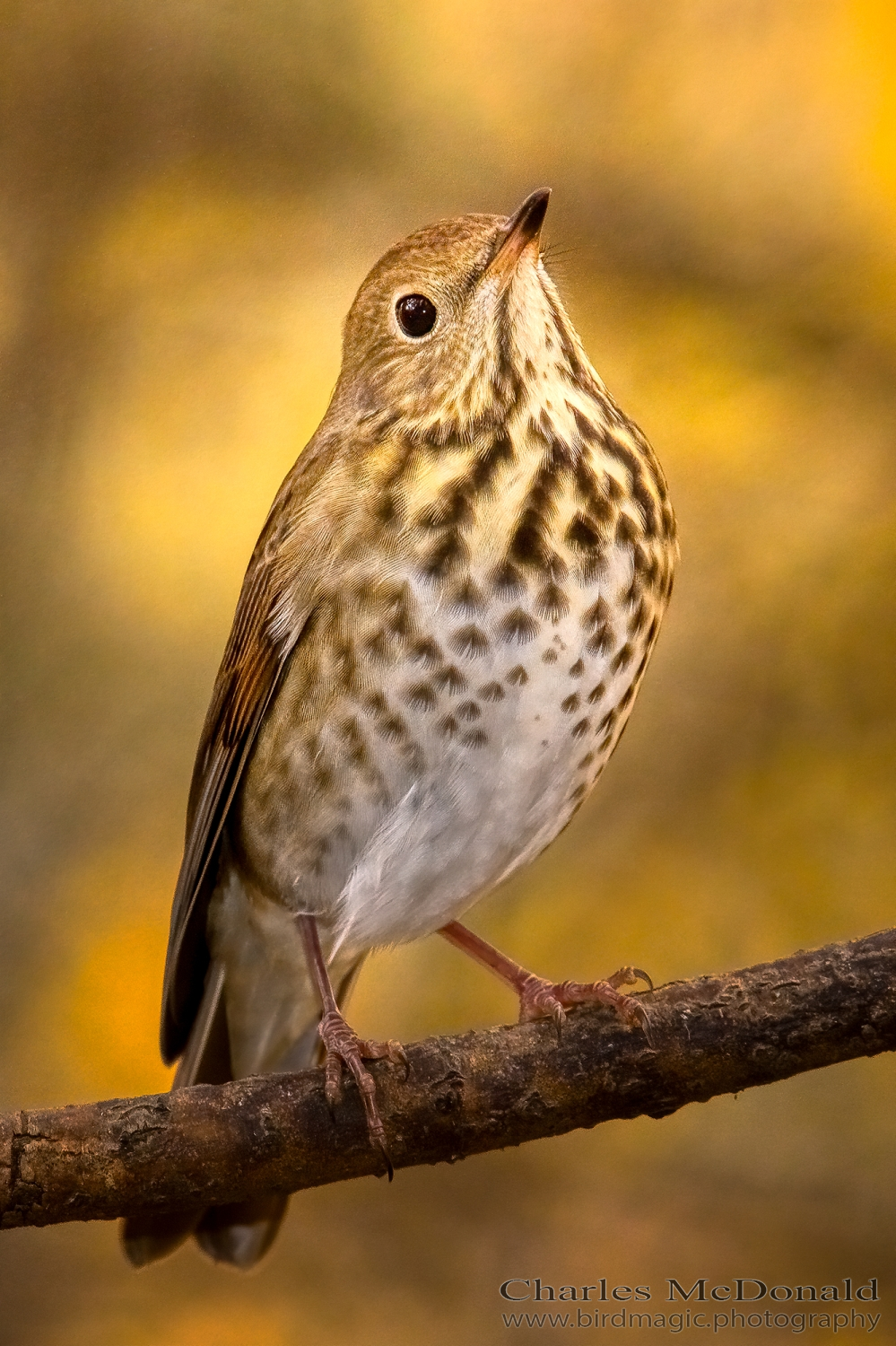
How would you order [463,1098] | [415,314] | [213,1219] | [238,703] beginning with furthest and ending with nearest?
[213,1219]
[238,703]
[415,314]
[463,1098]

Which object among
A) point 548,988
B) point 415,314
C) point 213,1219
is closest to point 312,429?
point 415,314

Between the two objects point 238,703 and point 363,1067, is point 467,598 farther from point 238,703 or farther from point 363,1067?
point 363,1067

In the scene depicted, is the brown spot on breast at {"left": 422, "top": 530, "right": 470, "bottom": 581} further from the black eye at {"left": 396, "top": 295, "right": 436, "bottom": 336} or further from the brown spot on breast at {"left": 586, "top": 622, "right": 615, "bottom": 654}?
the black eye at {"left": 396, "top": 295, "right": 436, "bottom": 336}

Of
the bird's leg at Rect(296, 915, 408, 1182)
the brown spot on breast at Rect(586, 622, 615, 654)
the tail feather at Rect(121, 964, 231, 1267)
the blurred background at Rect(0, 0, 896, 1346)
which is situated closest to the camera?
the bird's leg at Rect(296, 915, 408, 1182)

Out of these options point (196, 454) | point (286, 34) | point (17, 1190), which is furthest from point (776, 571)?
point (17, 1190)

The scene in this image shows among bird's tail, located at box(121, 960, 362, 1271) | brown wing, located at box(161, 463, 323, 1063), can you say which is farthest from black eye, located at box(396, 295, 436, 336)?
bird's tail, located at box(121, 960, 362, 1271)

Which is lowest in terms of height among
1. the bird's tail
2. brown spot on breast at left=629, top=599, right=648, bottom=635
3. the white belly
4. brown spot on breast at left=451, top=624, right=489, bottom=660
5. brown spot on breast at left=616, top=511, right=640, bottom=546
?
the bird's tail

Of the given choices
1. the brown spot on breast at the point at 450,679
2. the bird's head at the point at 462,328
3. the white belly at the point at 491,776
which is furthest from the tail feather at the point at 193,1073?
the bird's head at the point at 462,328
